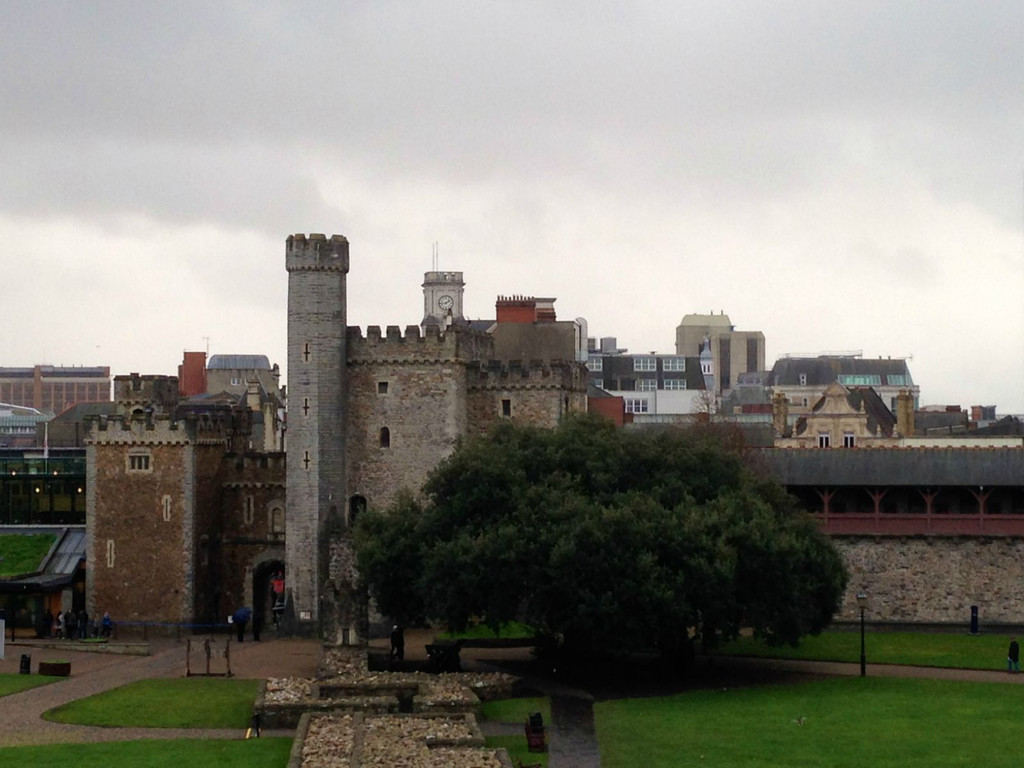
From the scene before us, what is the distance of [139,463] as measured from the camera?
6031cm

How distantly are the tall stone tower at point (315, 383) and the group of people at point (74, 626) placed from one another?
6.18 metres

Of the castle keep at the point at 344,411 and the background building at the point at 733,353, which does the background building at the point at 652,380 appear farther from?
Result: the castle keep at the point at 344,411

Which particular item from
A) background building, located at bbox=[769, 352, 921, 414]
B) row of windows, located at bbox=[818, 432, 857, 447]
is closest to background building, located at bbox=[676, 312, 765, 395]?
background building, located at bbox=[769, 352, 921, 414]

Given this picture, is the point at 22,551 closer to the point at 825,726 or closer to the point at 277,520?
the point at 277,520

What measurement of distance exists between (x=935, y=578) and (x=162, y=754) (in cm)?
3232

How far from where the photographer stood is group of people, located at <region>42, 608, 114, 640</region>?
2275 inches

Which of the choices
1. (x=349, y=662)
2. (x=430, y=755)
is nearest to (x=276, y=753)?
(x=430, y=755)

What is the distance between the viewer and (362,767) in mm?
32594

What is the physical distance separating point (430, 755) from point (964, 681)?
17.7 m

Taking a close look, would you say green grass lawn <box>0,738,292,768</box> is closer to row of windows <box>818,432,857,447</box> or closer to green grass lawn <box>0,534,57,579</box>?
green grass lawn <box>0,534,57,579</box>

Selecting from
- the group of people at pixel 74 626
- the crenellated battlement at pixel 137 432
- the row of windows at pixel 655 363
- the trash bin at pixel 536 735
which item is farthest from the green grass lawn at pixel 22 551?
the row of windows at pixel 655 363

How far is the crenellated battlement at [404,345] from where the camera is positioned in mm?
59875

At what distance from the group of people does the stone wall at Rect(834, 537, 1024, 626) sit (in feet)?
81.2

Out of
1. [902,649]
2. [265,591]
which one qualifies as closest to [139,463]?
[265,591]
